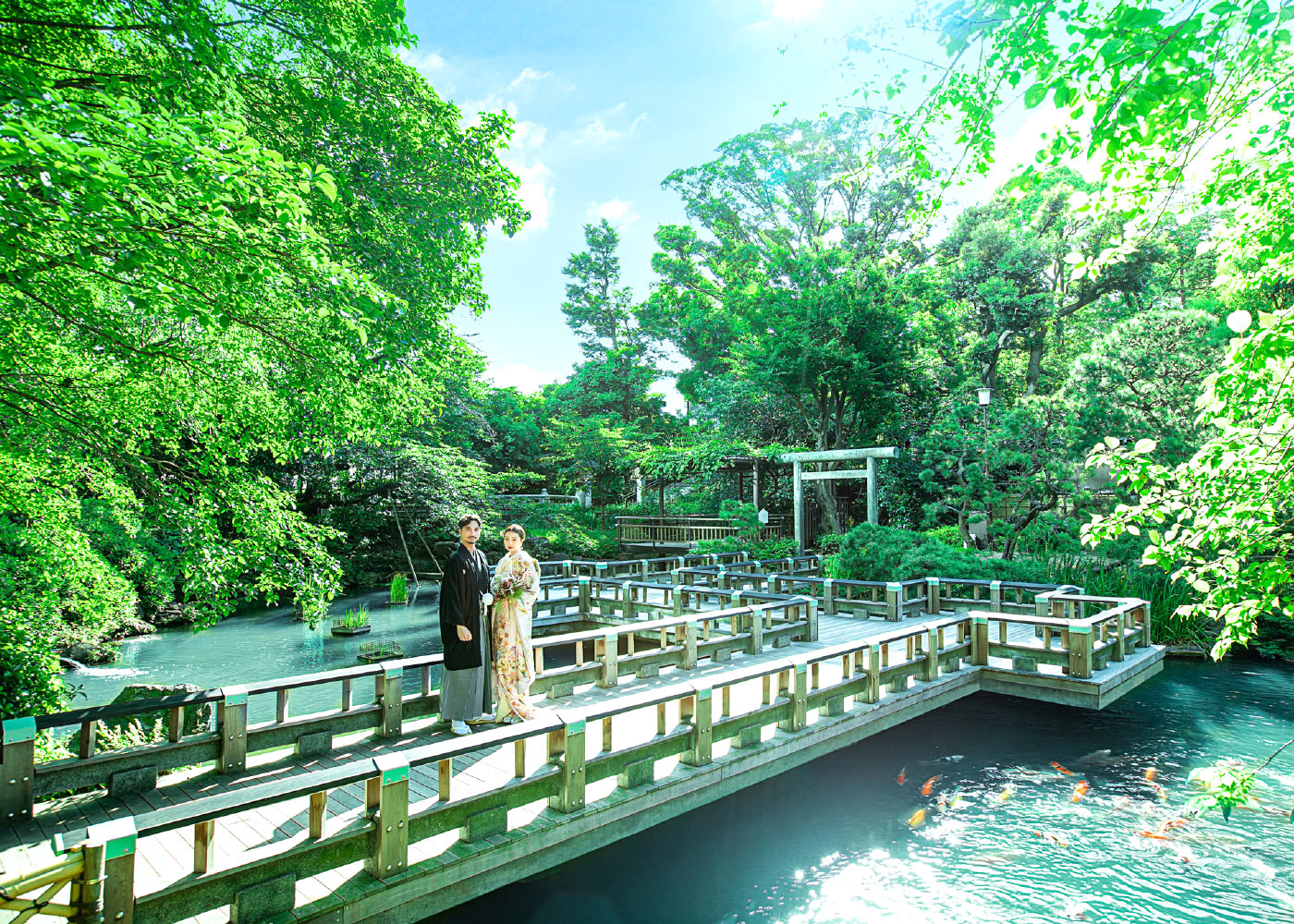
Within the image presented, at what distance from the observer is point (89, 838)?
269 centimetres

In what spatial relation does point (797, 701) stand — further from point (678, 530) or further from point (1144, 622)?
point (678, 530)

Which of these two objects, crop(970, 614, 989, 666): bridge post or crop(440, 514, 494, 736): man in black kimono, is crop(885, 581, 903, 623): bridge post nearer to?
crop(970, 614, 989, 666): bridge post

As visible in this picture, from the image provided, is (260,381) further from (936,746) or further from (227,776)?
(936,746)

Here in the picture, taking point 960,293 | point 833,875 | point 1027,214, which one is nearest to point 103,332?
point 833,875

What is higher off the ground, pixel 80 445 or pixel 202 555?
pixel 80 445

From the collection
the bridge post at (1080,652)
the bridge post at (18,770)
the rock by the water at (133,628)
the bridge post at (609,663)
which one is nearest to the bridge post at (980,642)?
the bridge post at (1080,652)

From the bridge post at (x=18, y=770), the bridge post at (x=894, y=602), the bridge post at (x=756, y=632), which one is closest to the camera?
the bridge post at (x=18, y=770)

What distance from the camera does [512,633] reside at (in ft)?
17.4

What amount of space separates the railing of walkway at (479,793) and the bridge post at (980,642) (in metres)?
0.44

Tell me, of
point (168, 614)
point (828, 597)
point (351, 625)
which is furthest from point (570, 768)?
point (168, 614)

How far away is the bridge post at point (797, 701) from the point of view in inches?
229

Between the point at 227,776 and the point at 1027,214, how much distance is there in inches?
1025

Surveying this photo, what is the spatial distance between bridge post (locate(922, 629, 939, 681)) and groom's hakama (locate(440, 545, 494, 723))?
467 centimetres

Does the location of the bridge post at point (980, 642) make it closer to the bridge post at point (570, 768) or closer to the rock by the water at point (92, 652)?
the bridge post at point (570, 768)
